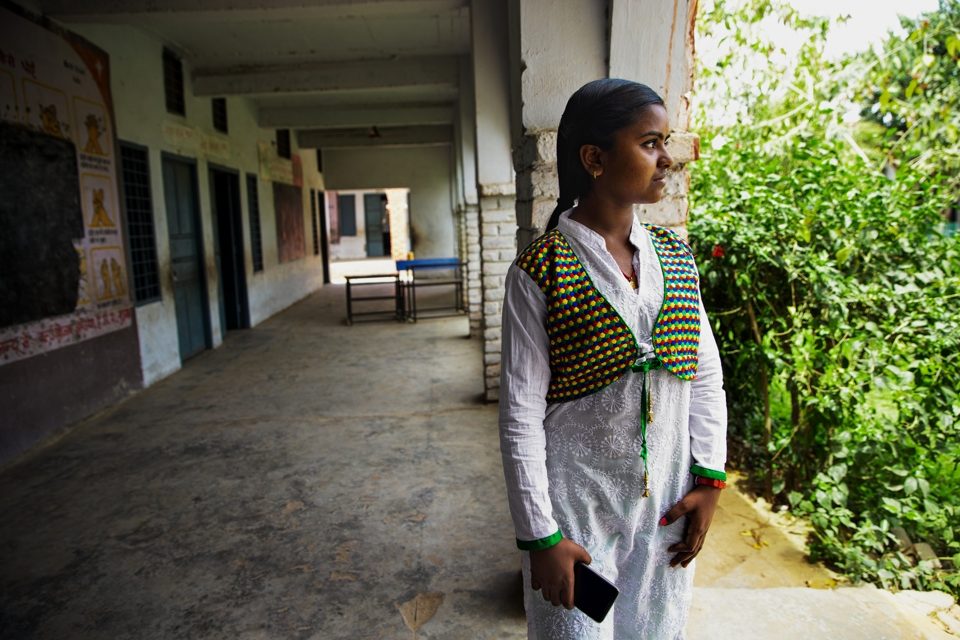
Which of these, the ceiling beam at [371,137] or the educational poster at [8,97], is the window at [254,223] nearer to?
the ceiling beam at [371,137]

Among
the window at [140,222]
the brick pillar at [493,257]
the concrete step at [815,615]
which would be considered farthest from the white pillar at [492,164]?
the window at [140,222]

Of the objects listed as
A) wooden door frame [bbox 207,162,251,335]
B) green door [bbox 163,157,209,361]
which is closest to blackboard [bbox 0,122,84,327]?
green door [bbox 163,157,209,361]

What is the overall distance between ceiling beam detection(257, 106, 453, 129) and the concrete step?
9357mm

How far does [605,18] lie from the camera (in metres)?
2.45

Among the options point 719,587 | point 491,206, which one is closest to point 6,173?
point 491,206

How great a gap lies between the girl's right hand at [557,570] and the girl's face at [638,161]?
0.72 metres

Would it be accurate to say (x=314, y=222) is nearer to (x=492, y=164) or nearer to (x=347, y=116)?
(x=347, y=116)

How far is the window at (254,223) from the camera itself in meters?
9.60

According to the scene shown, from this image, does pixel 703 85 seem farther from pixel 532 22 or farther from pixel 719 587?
pixel 719 587

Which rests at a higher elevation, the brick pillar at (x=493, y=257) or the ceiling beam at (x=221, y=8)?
the ceiling beam at (x=221, y=8)

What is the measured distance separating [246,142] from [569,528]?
372 inches

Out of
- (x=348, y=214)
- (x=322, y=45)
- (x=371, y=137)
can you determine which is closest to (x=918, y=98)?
(x=322, y=45)

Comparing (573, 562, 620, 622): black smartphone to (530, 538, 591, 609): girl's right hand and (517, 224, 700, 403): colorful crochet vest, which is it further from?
(517, 224, 700, 403): colorful crochet vest

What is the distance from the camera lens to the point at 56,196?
470cm
